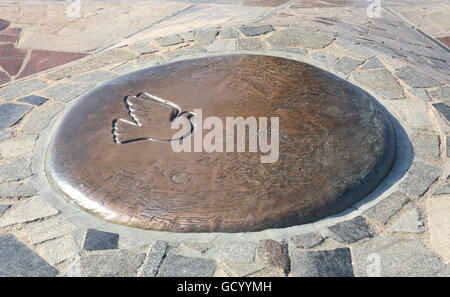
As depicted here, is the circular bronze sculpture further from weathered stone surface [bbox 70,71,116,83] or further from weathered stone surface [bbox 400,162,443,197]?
weathered stone surface [bbox 70,71,116,83]

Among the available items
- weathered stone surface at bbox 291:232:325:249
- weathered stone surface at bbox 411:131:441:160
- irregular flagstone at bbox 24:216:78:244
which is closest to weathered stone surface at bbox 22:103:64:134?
irregular flagstone at bbox 24:216:78:244

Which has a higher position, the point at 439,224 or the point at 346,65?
the point at 346,65

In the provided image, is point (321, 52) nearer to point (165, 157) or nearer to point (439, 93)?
point (439, 93)

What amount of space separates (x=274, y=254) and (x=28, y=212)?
1375mm

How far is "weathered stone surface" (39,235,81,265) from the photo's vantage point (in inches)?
80.3

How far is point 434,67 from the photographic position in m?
3.98

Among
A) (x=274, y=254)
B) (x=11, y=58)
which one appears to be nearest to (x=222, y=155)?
(x=274, y=254)

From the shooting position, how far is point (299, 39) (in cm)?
406

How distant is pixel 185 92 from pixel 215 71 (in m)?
0.36

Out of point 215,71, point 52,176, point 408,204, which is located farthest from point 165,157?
point 408,204

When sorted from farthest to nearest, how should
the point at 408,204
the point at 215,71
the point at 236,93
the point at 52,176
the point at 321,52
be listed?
the point at 321,52 → the point at 215,71 → the point at 236,93 → the point at 52,176 → the point at 408,204

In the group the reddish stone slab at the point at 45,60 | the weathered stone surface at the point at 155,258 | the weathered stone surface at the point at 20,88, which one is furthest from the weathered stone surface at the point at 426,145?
the reddish stone slab at the point at 45,60

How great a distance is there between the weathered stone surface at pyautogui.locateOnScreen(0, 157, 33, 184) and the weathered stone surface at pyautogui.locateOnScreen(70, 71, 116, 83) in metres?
1.13

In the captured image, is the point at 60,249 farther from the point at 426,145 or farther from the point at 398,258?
the point at 426,145
